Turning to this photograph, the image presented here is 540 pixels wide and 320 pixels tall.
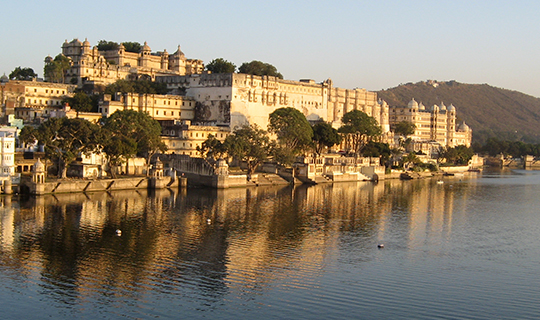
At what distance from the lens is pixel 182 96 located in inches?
3088

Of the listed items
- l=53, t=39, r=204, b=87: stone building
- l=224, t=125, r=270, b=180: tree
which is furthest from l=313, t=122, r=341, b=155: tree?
l=53, t=39, r=204, b=87: stone building

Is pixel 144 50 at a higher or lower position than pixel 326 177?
higher

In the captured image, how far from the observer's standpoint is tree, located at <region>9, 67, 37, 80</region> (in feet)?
253

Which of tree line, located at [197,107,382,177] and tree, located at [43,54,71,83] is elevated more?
tree, located at [43,54,71,83]

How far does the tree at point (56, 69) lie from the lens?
7738 cm

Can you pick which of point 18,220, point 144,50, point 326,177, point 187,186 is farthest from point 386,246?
point 144,50

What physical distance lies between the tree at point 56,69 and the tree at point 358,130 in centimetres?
3070

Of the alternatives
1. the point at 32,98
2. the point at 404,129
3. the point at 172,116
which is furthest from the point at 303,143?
the point at 404,129

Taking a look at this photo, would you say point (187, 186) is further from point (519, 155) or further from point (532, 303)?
point (519, 155)

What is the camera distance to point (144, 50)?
282ft

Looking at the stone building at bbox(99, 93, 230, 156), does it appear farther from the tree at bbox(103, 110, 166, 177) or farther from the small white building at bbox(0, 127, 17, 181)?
the small white building at bbox(0, 127, 17, 181)

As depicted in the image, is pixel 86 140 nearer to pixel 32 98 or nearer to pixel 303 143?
pixel 32 98

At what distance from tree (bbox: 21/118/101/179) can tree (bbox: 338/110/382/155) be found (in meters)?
37.8

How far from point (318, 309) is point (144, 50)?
217ft
